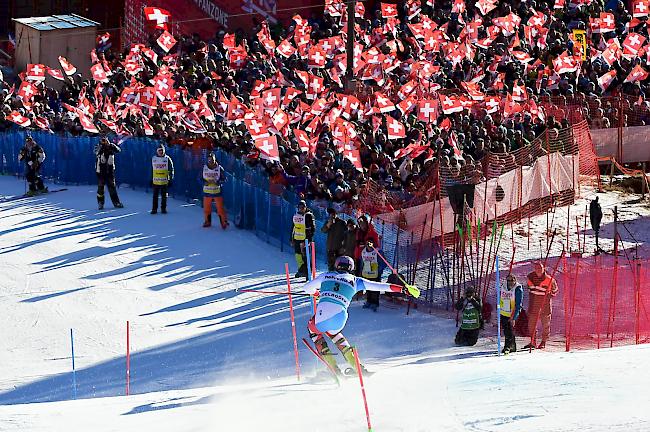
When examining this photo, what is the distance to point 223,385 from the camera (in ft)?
54.6

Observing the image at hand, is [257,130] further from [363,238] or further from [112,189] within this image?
[363,238]

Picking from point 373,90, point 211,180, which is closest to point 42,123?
point 211,180

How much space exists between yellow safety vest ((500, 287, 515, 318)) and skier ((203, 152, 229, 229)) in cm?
813

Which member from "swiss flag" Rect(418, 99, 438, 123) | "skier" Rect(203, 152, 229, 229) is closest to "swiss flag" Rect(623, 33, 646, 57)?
"swiss flag" Rect(418, 99, 438, 123)

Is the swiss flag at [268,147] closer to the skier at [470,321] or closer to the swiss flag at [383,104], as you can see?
the swiss flag at [383,104]

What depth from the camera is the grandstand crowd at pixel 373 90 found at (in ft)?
81.0

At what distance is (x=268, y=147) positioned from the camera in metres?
24.1

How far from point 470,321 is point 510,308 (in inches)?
26.5

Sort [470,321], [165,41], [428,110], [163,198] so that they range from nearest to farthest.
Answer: [470,321] → [163,198] → [428,110] → [165,41]

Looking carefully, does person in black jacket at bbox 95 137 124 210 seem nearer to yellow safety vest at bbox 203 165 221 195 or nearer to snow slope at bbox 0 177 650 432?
snow slope at bbox 0 177 650 432

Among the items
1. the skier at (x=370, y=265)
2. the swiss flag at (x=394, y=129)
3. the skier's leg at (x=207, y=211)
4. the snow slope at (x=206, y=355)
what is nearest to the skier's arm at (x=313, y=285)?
the snow slope at (x=206, y=355)

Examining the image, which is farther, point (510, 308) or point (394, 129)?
point (394, 129)

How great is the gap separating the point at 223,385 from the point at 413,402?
3.77 metres

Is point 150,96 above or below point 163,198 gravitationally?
above
